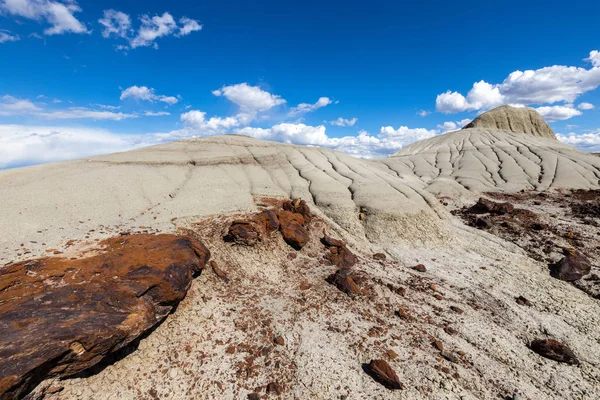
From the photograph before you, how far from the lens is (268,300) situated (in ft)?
33.5

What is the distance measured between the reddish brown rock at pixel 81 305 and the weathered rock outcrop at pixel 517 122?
11194 cm

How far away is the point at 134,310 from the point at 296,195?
15.5 metres

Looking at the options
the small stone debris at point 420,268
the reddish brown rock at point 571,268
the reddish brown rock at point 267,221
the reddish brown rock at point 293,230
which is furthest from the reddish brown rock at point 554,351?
the reddish brown rock at point 267,221

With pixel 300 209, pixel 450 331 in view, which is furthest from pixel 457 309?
pixel 300 209

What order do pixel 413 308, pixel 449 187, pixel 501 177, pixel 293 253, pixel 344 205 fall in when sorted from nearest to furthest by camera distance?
pixel 413 308 → pixel 293 253 → pixel 344 205 → pixel 449 187 → pixel 501 177

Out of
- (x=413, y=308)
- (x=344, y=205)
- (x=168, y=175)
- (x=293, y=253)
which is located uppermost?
(x=168, y=175)

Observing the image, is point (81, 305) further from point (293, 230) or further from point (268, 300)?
point (293, 230)

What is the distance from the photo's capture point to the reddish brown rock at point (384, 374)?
23.5 ft

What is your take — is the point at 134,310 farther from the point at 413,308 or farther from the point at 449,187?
the point at 449,187

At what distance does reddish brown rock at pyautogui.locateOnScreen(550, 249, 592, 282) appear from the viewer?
44.4 feet

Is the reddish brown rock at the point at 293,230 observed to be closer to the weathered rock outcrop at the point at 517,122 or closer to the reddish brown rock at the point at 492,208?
the reddish brown rock at the point at 492,208

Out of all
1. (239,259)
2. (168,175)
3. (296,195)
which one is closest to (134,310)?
(239,259)

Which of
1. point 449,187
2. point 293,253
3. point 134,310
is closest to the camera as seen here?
point 134,310

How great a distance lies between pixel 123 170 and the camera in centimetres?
2259
